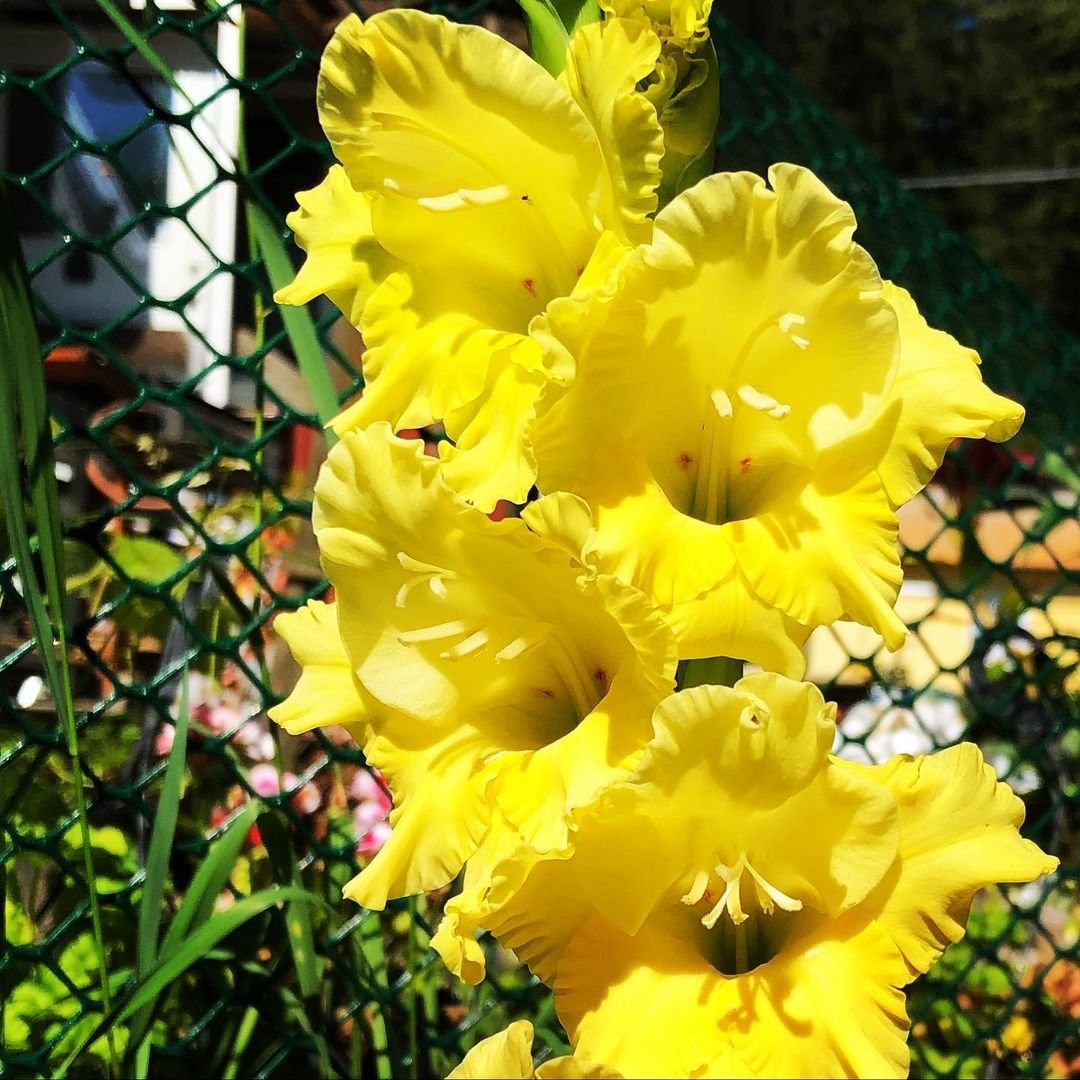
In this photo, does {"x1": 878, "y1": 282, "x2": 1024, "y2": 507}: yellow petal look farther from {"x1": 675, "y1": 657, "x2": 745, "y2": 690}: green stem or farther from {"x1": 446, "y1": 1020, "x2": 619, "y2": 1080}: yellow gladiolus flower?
{"x1": 446, "y1": 1020, "x2": 619, "y2": 1080}: yellow gladiolus flower

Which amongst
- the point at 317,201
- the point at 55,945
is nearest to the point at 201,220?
the point at 55,945

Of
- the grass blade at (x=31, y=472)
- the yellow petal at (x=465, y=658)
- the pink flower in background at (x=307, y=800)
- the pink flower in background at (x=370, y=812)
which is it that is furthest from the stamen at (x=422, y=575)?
the pink flower in background at (x=307, y=800)

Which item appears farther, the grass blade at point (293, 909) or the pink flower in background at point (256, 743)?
the pink flower in background at point (256, 743)

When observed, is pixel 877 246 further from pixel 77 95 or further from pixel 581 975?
pixel 581 975

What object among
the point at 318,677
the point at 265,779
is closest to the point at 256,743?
the point at 265,779

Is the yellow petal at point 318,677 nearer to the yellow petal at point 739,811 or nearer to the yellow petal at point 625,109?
the yellow petal at point 739,811

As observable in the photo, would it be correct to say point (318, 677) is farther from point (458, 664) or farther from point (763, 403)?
point (763, 403)

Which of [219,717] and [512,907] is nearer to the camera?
[512,907]
